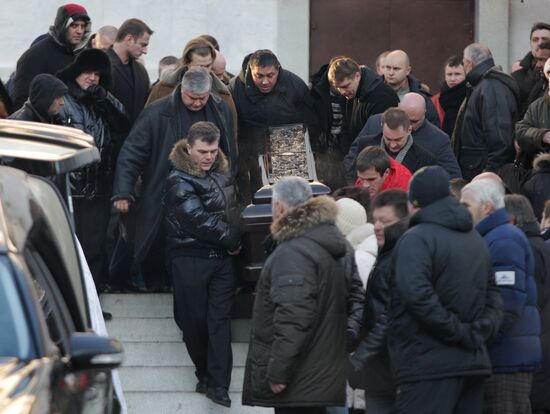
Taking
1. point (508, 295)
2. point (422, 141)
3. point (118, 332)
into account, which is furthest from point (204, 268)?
point (508, 295)

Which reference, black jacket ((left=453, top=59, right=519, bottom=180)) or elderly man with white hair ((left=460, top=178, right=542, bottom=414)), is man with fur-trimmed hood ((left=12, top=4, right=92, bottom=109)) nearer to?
black jacket ((left=453, top=59, right=519, bottom=180))

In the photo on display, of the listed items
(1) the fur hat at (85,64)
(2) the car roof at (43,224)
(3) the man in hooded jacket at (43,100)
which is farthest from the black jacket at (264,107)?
(2) the car roof at (43,224)

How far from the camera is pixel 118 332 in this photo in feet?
42.3

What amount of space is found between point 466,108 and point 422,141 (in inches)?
52.2

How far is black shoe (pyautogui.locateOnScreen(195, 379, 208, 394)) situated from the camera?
39.4 feet

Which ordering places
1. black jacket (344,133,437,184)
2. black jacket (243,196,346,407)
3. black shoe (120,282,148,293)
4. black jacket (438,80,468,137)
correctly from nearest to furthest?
black jacket (243,196,346,407) < black jacket (344,133,437,184) < black shoe (120,282,148,293) < black jacket (438,80,468,137)

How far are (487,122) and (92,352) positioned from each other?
24.4ft

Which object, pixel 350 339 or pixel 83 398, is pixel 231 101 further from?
pixel 83 398

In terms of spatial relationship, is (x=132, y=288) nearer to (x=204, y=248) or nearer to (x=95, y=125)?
(x=95, y=125)

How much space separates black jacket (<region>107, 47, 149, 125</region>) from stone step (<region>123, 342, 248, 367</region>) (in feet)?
6.95

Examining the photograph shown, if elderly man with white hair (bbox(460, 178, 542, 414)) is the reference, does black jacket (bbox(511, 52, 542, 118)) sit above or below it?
above

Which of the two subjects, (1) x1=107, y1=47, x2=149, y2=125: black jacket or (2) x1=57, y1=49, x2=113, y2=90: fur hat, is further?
(1) x1=107, y1=47, x2=149, y2=125: black jacket

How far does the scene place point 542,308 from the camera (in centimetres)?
1034

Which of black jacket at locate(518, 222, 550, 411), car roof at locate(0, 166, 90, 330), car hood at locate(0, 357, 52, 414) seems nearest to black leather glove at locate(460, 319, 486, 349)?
black jacket at locate(518, 222, 550, 411)
